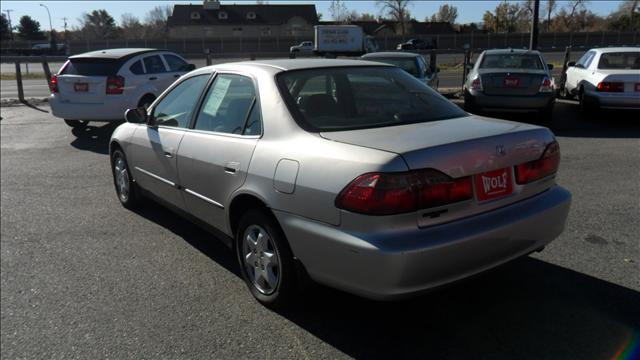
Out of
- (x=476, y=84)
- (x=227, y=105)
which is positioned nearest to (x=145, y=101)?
(x=476, y=84)

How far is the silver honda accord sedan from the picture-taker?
275 centimetres

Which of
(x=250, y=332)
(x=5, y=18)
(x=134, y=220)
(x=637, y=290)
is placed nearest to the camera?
(x=250, y=332)

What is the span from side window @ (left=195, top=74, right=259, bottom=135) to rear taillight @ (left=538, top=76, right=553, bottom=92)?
24.9 feet

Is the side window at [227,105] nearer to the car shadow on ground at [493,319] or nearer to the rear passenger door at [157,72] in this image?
the car shadow on ground at [493,319]

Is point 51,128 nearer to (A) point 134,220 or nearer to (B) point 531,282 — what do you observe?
(A) point 134,220

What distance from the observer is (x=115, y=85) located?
33.0 feet

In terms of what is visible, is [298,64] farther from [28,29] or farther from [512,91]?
[28,29]

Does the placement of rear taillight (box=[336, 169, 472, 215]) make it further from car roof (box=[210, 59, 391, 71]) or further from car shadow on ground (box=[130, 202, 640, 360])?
car roof (box=[210, 59, 391, 71])

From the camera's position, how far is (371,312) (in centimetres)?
348

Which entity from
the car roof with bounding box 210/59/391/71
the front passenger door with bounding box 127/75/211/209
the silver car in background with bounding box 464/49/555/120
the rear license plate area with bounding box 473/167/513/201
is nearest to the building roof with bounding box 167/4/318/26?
the silver car in background with bounding box 464/49/555/120

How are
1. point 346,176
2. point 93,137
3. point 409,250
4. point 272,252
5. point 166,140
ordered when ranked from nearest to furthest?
point 409,250
point 346,176
point 272,252
point 166,140
point 93,137

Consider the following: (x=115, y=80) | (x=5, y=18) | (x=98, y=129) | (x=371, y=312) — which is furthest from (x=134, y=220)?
(x=5, y=18)

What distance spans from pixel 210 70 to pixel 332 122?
1.42 meters

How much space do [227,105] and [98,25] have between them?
118945mm
